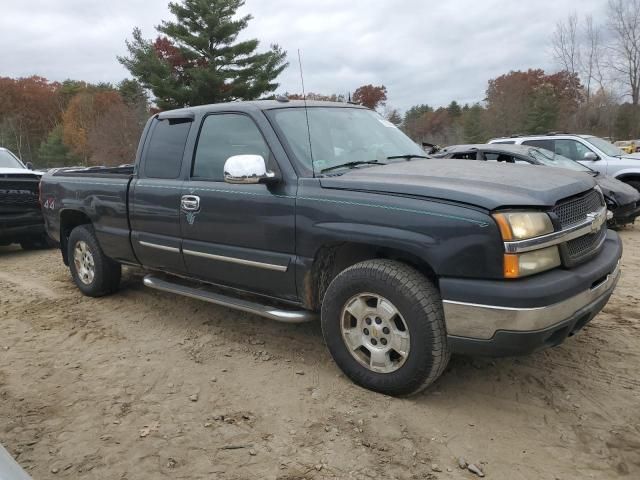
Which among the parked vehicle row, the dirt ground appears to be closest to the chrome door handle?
the dirt ground

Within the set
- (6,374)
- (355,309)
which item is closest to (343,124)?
(355,309)

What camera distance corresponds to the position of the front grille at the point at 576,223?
9.68 ft

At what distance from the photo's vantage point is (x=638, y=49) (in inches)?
1559

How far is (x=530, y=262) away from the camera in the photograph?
276cm

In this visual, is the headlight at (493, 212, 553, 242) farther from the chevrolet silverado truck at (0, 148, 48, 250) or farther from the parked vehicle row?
the chevrolet silverado truck at (0, 148, 48, 250)

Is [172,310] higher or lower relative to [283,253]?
lower

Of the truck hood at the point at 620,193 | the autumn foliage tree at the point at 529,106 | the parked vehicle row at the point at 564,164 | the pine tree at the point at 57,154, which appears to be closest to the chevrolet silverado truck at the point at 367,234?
the parked vehicle row at the point at 564,164

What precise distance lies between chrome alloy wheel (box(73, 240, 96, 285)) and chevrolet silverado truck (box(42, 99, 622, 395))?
85cm

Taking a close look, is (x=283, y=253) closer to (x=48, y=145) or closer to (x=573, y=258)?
(x=573, y=258)

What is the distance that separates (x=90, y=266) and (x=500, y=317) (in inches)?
173

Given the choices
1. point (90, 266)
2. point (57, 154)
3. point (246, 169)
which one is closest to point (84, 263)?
point (90, 266)

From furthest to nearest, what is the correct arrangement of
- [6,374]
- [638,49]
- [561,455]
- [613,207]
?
[638,49] → [613,207] → [6,374] → [561,455]

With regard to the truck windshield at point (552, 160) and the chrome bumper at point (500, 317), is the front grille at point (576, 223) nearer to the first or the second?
the chrome bumper at point (500, 317)

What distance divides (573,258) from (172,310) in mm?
3655
